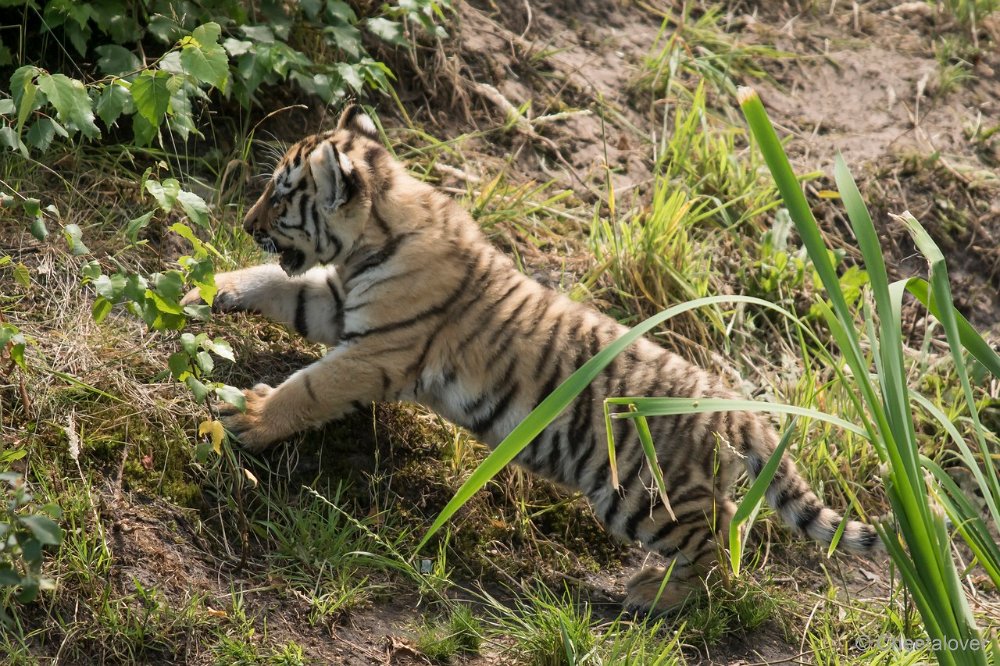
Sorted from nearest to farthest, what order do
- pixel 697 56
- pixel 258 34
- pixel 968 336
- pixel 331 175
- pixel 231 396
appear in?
pixel 968 336, pixel 231 396, pixel 331 175, pixel 258 34, pixel 697 56

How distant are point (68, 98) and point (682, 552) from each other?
2.60 meters

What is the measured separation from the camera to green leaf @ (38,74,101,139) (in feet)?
11.5

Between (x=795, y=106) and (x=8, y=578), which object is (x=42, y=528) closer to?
(x=8, y=578)

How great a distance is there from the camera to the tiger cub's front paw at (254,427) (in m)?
3.97

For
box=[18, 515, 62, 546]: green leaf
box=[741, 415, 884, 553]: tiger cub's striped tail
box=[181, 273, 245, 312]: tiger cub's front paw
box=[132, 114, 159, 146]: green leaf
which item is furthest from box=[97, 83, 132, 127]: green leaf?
box=[741, 415, 884, 553]: tiger cub's striped tail

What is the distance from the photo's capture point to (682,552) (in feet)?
13.4

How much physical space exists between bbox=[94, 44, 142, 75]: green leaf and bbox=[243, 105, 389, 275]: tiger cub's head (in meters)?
0.76

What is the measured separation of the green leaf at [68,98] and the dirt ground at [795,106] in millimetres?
1774

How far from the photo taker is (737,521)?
2.49 meters

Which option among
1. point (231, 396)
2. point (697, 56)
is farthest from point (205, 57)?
point (697, 56)

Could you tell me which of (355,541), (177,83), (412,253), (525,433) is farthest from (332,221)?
(525,433)

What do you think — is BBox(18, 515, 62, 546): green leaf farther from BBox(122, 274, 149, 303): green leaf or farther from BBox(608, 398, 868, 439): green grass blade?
BBox(608, 398, 868, 439): green grass blade

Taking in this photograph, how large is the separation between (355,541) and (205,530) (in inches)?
20.3

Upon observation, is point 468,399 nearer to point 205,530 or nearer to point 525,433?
point 205,530
